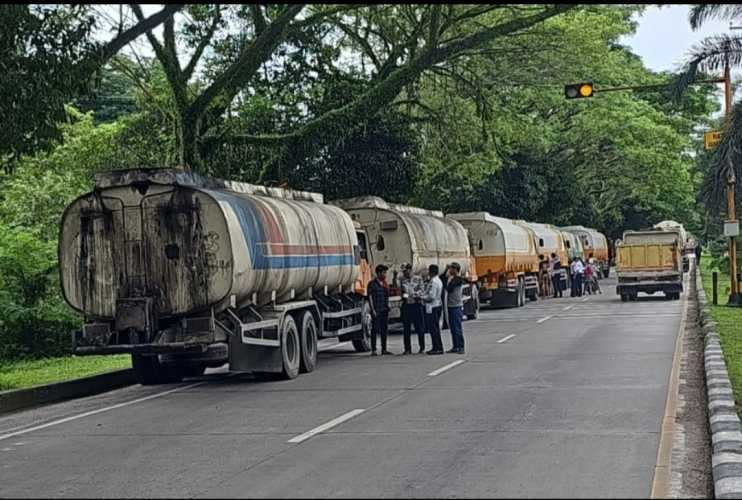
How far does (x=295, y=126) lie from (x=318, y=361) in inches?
412

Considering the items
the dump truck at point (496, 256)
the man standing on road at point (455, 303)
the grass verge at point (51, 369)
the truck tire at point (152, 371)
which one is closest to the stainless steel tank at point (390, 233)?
the man standing on road at point (455, 303)

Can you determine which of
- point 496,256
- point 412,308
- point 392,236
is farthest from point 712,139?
point 496,256

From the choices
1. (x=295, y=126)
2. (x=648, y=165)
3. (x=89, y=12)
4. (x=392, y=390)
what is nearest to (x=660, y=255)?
(x=295, y=126)

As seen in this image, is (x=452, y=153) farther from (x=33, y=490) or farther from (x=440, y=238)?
(x=33, y=490)

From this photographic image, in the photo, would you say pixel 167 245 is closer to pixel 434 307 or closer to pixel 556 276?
pixel 434 307

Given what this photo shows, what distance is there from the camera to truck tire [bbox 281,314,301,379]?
18.4 meters

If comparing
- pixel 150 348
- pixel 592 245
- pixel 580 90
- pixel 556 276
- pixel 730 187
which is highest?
pixel 580 90

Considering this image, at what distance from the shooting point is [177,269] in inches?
669

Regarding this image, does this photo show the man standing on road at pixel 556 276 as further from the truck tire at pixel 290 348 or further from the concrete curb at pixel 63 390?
the concrete curb at pixel 63 390

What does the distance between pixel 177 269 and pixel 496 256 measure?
75.2 ft

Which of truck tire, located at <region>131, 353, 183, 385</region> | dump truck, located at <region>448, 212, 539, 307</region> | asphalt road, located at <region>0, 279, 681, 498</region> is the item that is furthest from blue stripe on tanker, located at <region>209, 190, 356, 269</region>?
dump truck, located at <region>448, 212, 539, 307</region>

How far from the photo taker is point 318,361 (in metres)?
22.2

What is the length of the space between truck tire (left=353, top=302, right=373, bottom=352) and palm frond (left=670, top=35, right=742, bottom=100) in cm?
1009

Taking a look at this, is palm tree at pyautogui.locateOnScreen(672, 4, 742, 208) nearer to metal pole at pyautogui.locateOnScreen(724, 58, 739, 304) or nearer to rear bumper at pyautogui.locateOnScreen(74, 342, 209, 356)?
metal pole at pyautogui.locateOnScreen(724, 58, 739, 304)
